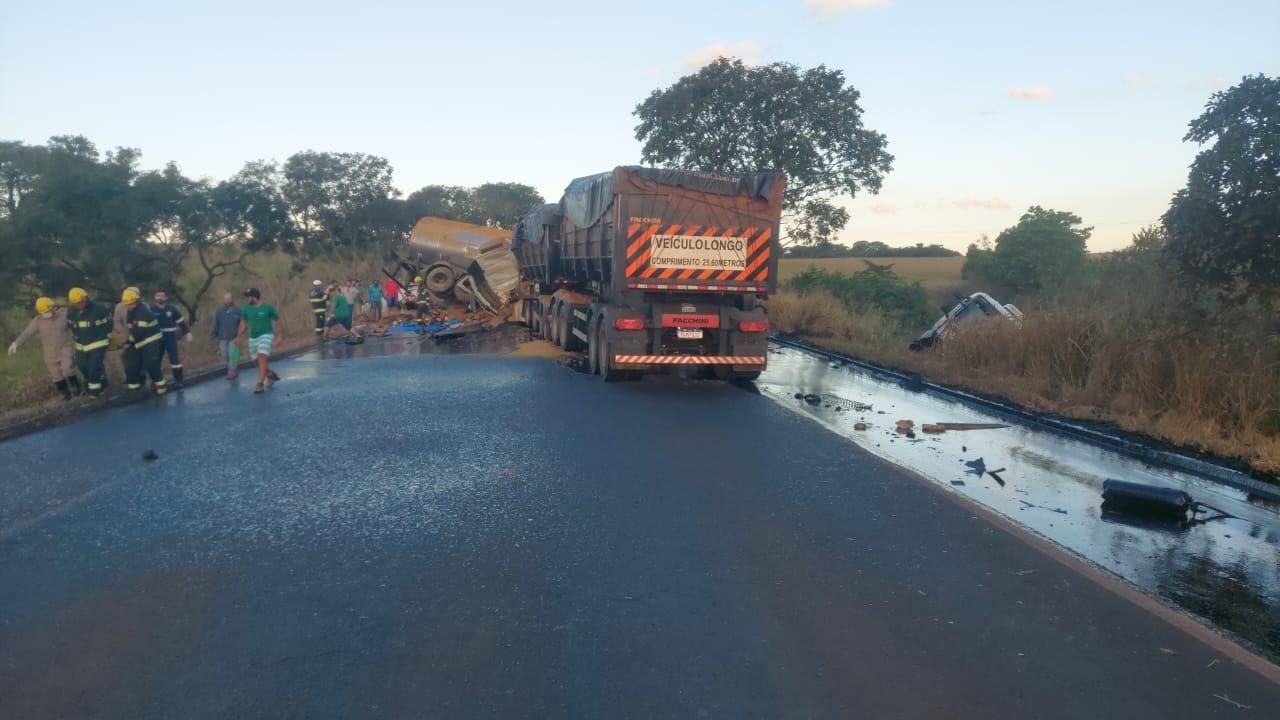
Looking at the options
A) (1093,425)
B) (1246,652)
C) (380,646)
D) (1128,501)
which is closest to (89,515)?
(380,646)

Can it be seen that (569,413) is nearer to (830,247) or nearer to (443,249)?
(443,249)

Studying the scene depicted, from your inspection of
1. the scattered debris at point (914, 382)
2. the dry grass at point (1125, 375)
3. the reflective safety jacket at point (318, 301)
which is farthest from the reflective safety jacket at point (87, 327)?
the dry grass at point (1125, 375)

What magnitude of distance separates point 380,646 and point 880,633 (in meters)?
2.50

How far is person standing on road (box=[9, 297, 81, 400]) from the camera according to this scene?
12.4 metres

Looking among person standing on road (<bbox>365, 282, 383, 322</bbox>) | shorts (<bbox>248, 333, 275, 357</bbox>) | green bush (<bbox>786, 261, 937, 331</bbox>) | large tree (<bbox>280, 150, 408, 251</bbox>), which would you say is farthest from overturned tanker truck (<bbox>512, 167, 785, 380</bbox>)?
large tree (<bbox>280, 150, 408, 251</bbox>)

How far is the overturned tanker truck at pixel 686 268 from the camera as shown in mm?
13820

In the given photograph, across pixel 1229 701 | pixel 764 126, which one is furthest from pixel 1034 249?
pixel 1229 701

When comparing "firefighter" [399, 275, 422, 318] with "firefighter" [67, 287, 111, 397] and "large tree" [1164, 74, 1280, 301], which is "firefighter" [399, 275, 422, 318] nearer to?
"firefighter" [67, 287, 111, 397]

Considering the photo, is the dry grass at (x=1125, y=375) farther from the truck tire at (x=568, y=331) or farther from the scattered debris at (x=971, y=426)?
the truck tire at (x=568, y=331)

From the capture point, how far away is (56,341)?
12.4m

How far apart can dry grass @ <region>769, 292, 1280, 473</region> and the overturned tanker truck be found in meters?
3.44

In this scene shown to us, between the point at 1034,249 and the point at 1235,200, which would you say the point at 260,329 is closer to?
the point at 1235,200

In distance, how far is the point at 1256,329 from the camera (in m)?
10.1

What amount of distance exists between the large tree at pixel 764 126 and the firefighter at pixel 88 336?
21.1m
